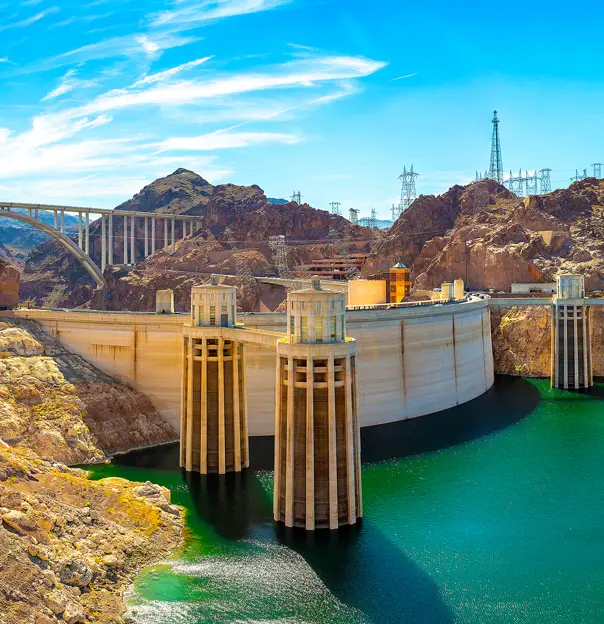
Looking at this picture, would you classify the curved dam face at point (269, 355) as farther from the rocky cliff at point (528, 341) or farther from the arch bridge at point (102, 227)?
the arch bridge at point (102, 227)

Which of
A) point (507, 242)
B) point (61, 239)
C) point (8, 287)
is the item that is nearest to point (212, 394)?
point (8, 287)

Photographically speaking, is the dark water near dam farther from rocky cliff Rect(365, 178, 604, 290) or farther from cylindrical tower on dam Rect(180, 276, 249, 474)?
rocky cliff Rect(365, 178, 604, 290)

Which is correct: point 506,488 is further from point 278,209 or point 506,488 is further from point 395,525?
point 278,209

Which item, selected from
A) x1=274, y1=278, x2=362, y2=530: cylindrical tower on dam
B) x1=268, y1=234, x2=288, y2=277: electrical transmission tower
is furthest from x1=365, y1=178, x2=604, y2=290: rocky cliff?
x1=274, y1=278, x2=362, y2=530: cylindrical tower on dam

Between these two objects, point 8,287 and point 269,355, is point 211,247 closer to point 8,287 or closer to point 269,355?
point 8,287

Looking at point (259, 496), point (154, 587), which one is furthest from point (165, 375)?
point (154, 587)

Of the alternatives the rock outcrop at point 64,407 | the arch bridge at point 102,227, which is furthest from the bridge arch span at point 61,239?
the rock outcrop at point 64,407
